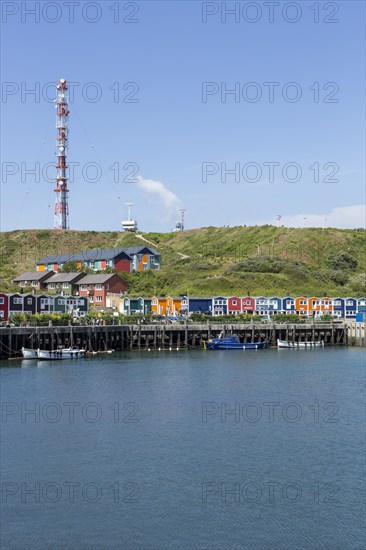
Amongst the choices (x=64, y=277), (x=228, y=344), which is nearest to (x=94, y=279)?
(x=64, y=277)

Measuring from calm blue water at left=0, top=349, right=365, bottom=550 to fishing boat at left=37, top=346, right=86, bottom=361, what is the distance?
1463cm

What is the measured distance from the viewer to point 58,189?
151 meters

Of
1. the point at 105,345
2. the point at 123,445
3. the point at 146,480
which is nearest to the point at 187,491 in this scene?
the point at 146,480

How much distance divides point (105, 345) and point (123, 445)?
155ft

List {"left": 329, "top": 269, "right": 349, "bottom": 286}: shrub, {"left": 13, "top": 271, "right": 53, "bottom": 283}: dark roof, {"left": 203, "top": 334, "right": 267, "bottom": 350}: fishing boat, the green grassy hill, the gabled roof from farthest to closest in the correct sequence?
{"left": 329, "top": 269, "right": 349, "bottom": 286}: shrub → the gabled roof → the green grassy hill → {"left": 13, "top": 271, "right": 53, "bottom": 283}: dark roof → {"left": 203, "top": 334, "right": 267, "bottom": 350}: fishing boat

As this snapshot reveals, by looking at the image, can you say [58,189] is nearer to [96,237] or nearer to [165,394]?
[96,237]

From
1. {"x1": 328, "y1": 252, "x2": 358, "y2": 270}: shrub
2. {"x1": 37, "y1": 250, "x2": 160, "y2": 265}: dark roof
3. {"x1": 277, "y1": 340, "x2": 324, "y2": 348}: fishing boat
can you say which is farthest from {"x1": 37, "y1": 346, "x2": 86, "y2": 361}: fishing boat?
{"x1": 328, "y1": 252, "x2": 358, "y2": 270}: shrub

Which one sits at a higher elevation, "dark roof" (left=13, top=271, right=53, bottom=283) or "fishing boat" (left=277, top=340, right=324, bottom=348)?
"dark roof" (left=13, top=271, right=53, bottom=283)

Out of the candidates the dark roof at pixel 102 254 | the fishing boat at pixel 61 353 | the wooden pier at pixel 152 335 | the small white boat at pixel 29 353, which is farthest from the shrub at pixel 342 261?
the small white boat at pixel 29 353

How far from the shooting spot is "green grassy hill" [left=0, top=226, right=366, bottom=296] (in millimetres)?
130125

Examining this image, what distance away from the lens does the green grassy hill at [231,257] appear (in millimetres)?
130125

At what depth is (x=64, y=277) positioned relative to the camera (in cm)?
12312

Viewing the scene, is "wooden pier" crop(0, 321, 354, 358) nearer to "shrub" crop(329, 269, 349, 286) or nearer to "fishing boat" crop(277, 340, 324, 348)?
"fishing boat" crop(277, 340, 324, 348)

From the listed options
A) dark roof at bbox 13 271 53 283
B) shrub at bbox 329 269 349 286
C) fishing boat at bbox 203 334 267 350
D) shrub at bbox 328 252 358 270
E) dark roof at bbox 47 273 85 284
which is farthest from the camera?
shrub at bbox 328 252 358 270
